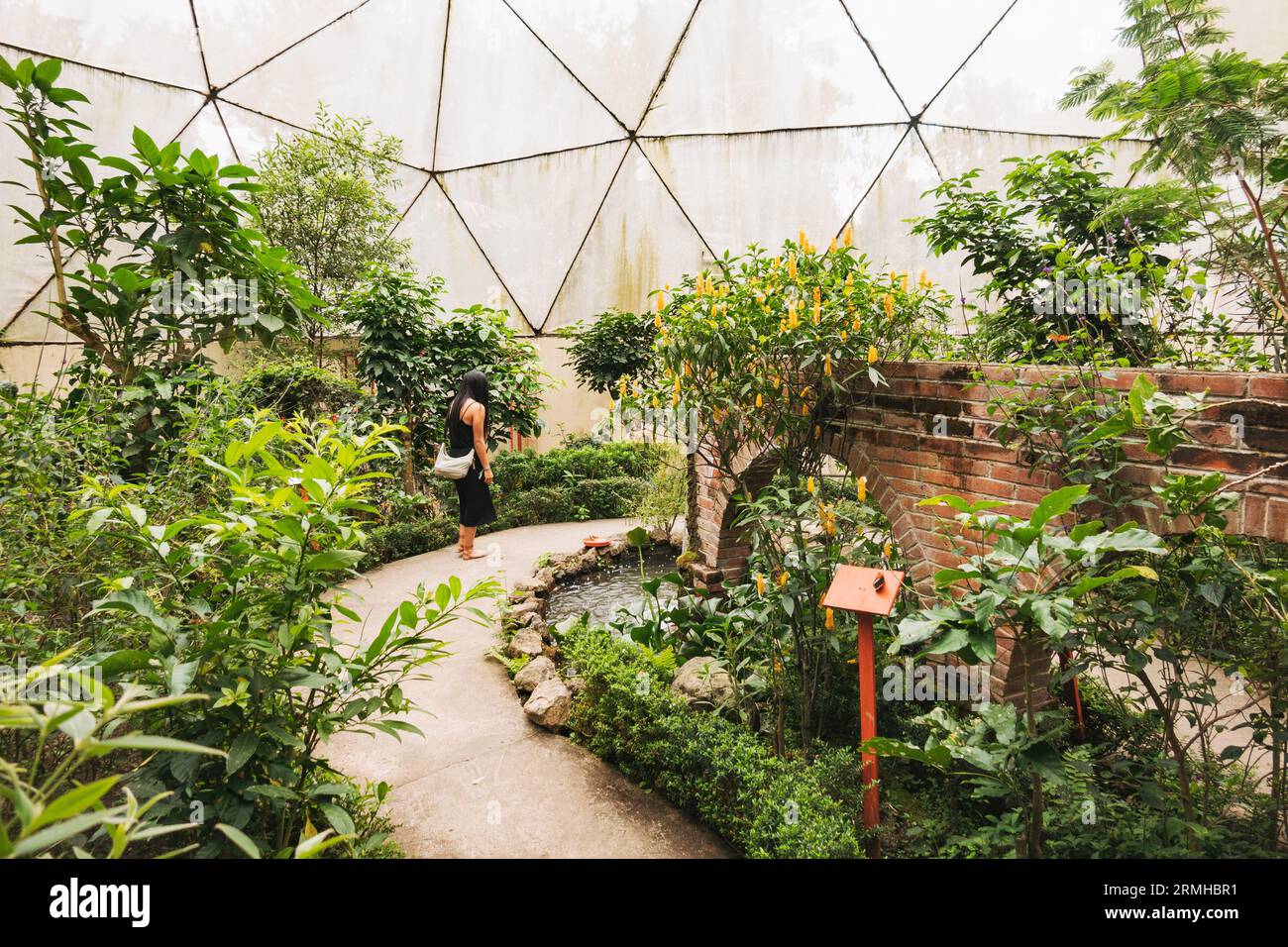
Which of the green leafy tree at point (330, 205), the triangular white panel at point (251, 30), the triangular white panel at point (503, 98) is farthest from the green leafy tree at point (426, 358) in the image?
the triangular white panel at point (251, 30)

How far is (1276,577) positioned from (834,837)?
1.73m

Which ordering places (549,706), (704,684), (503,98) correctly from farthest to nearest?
(503,98)
(549,706)
(704,684)

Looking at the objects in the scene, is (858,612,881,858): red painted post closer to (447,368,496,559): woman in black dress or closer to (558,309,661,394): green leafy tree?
(447,368,496,559): woman in black dress

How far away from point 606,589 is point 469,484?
5.96ft

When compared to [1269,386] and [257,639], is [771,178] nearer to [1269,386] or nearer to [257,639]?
[1269,386]

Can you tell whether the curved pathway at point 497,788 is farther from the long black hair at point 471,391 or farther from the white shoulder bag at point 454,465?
the long black hair at point 471,391

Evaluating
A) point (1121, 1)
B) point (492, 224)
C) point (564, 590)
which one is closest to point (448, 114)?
point (492, 224)

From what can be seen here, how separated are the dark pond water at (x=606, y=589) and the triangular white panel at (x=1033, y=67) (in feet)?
26.9

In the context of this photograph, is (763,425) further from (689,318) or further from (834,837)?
(834,837)

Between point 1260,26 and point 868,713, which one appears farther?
point 1260,26

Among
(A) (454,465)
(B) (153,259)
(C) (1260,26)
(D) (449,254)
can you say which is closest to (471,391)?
(A) (454,465)

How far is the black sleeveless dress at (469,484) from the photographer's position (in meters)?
6.38

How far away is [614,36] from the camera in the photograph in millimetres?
10039

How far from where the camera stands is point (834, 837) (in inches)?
98.3
